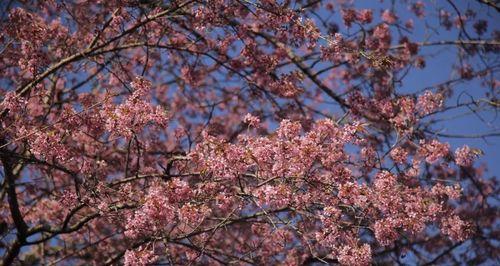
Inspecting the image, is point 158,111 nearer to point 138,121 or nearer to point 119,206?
point 138,121

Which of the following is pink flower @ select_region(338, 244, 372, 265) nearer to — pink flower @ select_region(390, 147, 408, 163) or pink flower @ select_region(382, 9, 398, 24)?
pink flower @ select_region(390, 147, 408, 163)

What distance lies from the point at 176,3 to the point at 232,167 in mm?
2378

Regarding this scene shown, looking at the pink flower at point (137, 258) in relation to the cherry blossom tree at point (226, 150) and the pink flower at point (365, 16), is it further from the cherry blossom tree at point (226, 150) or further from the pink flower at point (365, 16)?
the pink flower at point (365, 16)

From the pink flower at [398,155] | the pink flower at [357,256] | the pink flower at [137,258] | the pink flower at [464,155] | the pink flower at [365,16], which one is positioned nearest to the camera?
the pink flower at [137,258]

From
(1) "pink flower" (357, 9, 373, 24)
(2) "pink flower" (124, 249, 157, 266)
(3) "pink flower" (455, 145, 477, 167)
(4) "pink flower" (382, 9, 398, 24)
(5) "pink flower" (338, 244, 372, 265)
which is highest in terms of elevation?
(4) "pink flower" (382, 9, 398, 24)

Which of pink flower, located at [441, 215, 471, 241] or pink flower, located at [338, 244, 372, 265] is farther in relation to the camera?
pink flower, located at [441, 215, 471, 241]

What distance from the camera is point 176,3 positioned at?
6.13m

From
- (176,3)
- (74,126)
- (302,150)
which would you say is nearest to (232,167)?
(302,150)

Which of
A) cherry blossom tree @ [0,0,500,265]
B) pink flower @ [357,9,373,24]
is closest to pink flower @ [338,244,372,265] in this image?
cherry blossom tree @ [0,0,500,265]

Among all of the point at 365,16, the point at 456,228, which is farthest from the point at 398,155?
the point at 365,16

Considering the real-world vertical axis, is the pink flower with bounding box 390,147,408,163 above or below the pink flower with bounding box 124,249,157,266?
above

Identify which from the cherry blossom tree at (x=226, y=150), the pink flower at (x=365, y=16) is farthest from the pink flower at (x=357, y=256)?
the pink flower at (x=365, y=16)

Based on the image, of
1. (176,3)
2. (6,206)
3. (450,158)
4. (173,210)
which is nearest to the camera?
(173,210)

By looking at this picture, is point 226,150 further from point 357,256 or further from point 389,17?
point 389,17
